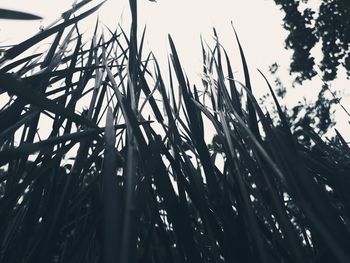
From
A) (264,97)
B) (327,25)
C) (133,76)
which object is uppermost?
(327,25)

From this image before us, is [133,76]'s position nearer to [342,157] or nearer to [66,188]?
[66,188]

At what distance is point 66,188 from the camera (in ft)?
1.17

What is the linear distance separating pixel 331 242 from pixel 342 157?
0.53m

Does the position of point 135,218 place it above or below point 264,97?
below

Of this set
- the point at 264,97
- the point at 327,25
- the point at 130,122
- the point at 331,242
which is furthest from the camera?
the point at 264,97

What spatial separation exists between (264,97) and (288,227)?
695cm

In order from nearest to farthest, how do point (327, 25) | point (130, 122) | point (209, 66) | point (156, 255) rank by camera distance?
point (130, 122), point (156, 255), point (209, 66), point (327, 25)

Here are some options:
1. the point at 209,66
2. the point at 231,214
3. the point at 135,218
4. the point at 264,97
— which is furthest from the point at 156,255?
the point at 264,97

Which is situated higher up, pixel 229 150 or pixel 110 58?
pixel 110 58

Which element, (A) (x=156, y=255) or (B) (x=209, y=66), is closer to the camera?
(A) (x=156, y=255)

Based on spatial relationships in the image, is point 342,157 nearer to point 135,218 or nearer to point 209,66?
point 209,66

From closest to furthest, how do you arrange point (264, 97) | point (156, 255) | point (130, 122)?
1. point (130, 122)
2. point (156, 255)
3. point (264, 97)

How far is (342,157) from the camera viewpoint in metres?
0.69

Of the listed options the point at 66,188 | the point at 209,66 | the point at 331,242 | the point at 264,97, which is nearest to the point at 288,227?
the point at 331,242
